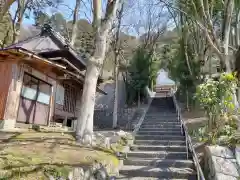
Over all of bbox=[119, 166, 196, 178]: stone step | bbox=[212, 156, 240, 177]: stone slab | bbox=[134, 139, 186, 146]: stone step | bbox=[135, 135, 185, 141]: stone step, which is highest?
bbox=[135, 135, 185, 141]: stone step

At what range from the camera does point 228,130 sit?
620cm

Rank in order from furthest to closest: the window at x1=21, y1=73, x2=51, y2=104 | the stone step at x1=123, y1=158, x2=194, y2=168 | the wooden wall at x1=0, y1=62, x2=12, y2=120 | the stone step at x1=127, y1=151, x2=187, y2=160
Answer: the window at x1=21, y1=73, x2=51, y2=104 < the wooden wall at x1=0, y1=62, x2=12, y2=120 < the stone step at x1=127, y1=151, x2=187, y2=160 < the stone step at x1=123, y1=158, x2=194, y2=168

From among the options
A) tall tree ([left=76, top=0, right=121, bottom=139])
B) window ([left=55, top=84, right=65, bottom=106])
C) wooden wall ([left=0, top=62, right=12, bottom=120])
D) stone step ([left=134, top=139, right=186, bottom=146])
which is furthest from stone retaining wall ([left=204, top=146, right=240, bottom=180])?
window ([left=55, top=84, right=65, bottom=106])

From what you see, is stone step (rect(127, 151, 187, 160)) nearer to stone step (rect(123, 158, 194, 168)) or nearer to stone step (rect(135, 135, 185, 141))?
stone step (rect(123, 158, 194, 168))

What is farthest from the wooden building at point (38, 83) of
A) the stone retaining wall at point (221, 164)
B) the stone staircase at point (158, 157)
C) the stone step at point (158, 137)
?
the stone retaining wall at point (221, 164)

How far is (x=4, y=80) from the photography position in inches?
346

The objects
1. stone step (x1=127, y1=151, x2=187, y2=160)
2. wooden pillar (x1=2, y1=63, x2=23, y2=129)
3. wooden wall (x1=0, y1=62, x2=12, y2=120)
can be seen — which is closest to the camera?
stone step (x1=127, y1=151, x2=187, y2=160)

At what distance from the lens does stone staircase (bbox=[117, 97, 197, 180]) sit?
6.01m

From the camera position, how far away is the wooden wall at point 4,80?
8630 mm

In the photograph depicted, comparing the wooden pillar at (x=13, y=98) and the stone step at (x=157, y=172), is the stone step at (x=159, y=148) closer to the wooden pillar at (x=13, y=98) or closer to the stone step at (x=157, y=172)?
the stone step at (x=157, y=172)

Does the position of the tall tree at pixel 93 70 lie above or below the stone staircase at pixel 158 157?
above

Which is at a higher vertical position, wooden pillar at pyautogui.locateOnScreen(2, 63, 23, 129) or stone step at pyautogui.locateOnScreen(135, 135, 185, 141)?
wooden pillar at pyautogui.locateOnScreen(2, 63, 23, 129)

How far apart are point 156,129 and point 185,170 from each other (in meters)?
4.11

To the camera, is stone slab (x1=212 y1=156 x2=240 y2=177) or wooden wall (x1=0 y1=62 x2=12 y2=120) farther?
wooden wall (x1=0 y1=62 x2=12 y2=120)
